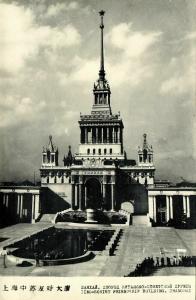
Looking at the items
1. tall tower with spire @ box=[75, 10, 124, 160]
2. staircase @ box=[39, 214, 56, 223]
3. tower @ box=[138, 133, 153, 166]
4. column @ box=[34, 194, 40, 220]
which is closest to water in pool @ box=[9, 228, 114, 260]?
staircase @ box=[39, 214, 56, 223]

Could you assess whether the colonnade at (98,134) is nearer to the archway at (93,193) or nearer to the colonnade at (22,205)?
the archway at (93,193)

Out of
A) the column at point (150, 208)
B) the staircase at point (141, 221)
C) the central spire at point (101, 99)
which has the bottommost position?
the staircase at point (141, 221)

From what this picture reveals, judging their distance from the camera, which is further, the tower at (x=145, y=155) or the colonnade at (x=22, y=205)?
the tower at (x=145, y=155)

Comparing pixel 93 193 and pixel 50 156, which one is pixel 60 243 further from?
pixel 50 156

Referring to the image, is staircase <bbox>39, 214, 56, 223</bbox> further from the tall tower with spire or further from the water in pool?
the tall tower with spire

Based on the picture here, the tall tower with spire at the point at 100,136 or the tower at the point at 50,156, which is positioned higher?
the tall tower with spire at the point at 100,136

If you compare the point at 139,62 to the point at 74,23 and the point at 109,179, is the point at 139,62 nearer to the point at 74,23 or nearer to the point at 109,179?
the point at 74,23

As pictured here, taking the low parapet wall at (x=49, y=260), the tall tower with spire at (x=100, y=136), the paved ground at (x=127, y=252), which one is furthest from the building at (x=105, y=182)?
the low parapet wall at (x=49, y=260)
